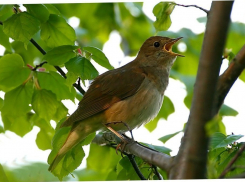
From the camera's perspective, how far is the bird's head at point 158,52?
4.30 meters

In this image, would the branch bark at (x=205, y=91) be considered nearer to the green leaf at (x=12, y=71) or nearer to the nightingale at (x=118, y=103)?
the nightingale at (x=118, y=103)

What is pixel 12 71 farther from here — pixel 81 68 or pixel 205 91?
pixel 205 91

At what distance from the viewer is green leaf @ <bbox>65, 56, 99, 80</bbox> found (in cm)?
312

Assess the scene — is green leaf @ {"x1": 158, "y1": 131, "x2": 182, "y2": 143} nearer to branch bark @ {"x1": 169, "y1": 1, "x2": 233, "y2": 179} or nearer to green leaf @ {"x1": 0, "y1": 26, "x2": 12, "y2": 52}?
green leaf @ {"x1": 0, "y1": 26, "x2": 12, "y2": 52}

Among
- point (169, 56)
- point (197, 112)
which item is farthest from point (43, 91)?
point (197, 112)

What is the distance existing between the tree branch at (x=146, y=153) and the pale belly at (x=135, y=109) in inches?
6.4

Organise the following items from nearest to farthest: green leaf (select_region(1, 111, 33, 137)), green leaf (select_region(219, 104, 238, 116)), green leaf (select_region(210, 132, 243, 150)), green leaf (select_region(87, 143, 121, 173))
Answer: green leaf (select_region(210, 132, 243, 150)) < green leaf (select_region(1, 111, 33, 137)) < green leaf (select_region(219, 104, 238, 116)) < green leaf (select_region(87, 143, 121, 173))

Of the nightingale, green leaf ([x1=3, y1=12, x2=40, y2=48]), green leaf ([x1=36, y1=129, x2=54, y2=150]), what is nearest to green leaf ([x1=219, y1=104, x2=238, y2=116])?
the nightingale

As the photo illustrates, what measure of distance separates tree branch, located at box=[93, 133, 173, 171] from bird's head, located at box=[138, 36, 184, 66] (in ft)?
2.87

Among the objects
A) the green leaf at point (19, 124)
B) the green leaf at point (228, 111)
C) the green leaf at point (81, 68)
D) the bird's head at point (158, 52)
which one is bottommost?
the green leaf at point (19, 124)

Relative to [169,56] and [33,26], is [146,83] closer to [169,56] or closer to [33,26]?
[169,56]

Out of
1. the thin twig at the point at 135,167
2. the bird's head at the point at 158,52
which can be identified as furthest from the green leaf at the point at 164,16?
the bird's head at the point at 158,52

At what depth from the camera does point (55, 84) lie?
361 centimetres

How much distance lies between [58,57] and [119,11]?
385 centimetres
